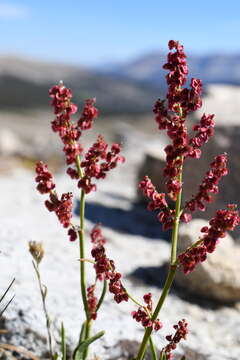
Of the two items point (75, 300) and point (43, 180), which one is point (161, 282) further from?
point (43, 180)

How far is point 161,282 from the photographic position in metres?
6.58

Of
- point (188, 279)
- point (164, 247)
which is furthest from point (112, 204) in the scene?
point (188, 279)

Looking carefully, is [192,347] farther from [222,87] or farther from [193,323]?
[222,87]

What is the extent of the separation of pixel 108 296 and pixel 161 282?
1.33m

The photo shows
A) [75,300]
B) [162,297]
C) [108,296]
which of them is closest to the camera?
[162,297]

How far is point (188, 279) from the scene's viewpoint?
6.31 meters

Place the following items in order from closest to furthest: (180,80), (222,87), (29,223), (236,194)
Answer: (180,80)
(29,223)
(236,194)
(222,87)

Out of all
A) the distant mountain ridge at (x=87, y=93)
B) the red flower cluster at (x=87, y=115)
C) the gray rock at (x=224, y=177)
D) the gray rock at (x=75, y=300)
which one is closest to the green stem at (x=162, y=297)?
the red flower cluster at (x=87, y=115)

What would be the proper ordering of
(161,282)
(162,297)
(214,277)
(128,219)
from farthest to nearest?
(128,219)
(161,282)
(214,277)
(162,297)

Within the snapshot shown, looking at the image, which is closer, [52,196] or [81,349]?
[52,196]

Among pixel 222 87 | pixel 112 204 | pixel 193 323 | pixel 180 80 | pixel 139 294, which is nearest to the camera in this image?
pixel 180 80

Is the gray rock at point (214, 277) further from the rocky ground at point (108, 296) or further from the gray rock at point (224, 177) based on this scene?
the gray rock at point (224, 177)

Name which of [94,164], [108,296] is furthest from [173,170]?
[108,296]

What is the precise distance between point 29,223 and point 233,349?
3.80 meters
